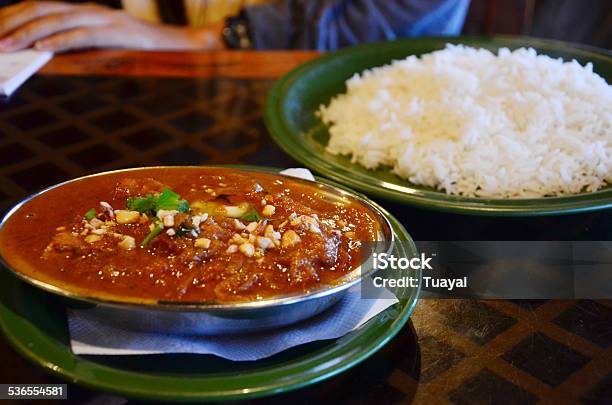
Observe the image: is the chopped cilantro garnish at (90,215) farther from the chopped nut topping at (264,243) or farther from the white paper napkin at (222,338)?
the chopped nut topping at (264,243)

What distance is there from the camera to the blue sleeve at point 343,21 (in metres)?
2.98

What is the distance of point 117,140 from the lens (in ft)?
6.74

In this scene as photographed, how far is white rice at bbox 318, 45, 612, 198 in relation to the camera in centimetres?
179

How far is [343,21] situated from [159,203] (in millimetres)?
2089

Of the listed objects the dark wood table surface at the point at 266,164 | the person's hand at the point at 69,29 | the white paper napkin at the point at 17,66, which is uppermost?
the person's hand at the point at 69,29

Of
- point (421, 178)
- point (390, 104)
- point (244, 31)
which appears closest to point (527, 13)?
point (244, 31)

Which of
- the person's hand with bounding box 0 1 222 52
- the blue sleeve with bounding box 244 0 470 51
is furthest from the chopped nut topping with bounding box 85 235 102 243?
the blue sleeve with bounding box 244 0 470 51

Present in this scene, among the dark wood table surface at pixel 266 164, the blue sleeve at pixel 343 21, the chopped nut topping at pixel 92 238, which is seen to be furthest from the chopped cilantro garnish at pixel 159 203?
the blue sleeve at pixel 343 21

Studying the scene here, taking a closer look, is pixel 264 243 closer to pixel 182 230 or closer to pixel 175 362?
pixel 182 230

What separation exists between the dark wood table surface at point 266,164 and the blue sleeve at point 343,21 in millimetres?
359

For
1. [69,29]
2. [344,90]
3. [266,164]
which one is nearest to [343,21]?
[344,90]

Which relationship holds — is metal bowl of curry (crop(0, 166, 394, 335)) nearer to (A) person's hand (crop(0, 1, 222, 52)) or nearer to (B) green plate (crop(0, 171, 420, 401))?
(B) green plate (crop(0, 171, 420, 401))

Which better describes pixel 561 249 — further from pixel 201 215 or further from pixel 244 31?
pixel 244 31

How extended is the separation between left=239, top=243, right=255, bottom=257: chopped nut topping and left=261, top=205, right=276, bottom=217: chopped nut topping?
12 centimetres
